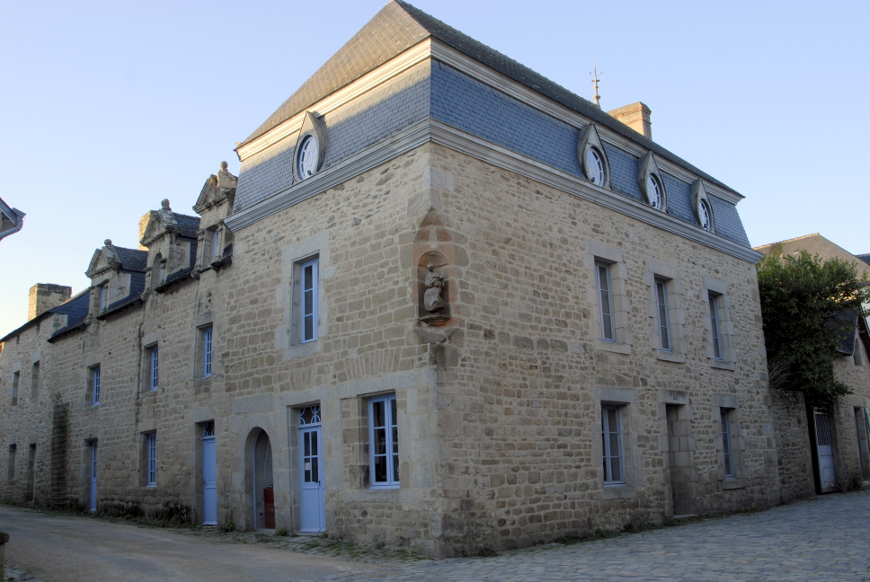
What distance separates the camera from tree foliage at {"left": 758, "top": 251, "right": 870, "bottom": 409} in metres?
15.2

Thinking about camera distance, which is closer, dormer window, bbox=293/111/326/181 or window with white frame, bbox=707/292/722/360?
dormer window, bbox=293/111/326/181

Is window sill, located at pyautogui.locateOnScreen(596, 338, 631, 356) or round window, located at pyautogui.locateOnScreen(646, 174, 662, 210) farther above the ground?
round window, located at pyautogui.locateOnScreen(646, 174, 662, 210)

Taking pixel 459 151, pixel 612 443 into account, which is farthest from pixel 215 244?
pixel 612 443

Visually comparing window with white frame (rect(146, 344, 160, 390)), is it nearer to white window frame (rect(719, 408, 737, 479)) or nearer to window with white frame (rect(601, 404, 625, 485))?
window with white frame (rect(601, 404, 625, 485))

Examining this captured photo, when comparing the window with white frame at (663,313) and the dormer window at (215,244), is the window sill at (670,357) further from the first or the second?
the dormer window at (215,244)

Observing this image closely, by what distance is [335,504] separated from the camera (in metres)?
9.44

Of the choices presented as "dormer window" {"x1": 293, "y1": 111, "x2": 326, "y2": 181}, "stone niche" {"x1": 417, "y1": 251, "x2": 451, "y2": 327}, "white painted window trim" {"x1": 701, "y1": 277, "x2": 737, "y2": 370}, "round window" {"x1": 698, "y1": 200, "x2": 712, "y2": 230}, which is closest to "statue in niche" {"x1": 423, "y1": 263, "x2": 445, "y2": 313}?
"stone niche" {"x1": 417, "y1": 251, "x2": 451, "y2": 327}

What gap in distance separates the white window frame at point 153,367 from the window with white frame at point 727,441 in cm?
1044

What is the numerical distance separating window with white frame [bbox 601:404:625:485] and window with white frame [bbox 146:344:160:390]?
8454mm

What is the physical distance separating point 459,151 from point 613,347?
378 centimetres

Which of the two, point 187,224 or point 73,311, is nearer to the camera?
point 187,224

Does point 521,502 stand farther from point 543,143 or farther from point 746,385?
point 746,385

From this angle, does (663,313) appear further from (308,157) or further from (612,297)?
(308,157)

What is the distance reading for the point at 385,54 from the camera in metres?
10.2
